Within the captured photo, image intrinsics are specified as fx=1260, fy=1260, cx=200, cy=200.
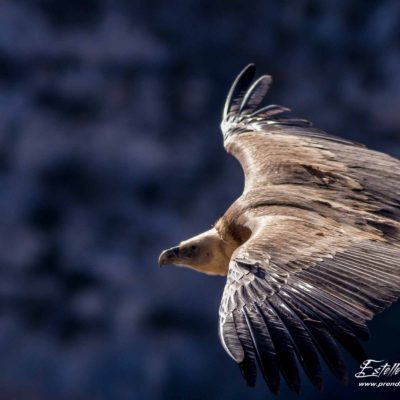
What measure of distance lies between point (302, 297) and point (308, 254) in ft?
1.60

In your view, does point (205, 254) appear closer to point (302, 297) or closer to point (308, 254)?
point (308, 254)

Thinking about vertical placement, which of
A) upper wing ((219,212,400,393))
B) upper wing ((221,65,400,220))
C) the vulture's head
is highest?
upper wing ((221,65,400,220))

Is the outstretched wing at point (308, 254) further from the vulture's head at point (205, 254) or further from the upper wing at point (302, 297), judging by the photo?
the vulture's head at point (205, 254)

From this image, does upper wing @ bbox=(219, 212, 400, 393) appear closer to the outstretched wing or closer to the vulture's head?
the outstretched wing

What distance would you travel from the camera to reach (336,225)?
7.96 metres

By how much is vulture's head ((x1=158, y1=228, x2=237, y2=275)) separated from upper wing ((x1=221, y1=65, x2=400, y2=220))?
1.49ft

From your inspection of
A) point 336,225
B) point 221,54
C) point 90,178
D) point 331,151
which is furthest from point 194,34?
point 336,225

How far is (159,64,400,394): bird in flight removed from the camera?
659cm

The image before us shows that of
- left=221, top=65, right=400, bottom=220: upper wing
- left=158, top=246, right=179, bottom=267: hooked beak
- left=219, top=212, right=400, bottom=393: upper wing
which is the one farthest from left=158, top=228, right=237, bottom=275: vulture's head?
left=219, top=212, right=400, bottom=393: upper wing

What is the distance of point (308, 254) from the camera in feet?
24.1

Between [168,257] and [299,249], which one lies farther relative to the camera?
[168,257]

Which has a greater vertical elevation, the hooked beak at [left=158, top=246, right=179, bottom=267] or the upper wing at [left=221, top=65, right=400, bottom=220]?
the upper wing at [left=221, top=65, right=400, bottom=220]

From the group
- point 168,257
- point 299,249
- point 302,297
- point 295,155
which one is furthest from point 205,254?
point 302,297

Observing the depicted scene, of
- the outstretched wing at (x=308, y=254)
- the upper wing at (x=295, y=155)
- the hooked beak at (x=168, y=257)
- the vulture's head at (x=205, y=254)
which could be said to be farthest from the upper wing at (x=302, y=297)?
the hooked beak at (x=168, y=257)
